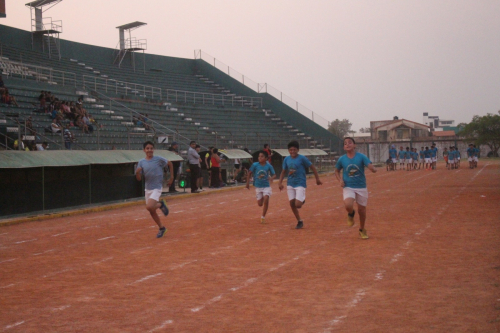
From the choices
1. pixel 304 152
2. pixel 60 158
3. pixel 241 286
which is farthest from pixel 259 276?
pixel 304 152

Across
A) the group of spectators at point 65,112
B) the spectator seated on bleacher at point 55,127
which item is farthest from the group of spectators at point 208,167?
the spectator seated on bleacher at point 55,127

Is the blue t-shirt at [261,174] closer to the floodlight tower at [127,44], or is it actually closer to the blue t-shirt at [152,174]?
the blue t-shirt at [152,174]

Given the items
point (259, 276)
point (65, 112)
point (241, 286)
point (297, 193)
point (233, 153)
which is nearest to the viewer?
point (241, 286)

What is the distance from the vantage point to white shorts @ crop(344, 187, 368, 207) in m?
11.8

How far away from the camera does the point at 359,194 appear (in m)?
11.8

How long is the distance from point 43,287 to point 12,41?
114ft

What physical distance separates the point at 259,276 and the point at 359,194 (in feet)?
12.6

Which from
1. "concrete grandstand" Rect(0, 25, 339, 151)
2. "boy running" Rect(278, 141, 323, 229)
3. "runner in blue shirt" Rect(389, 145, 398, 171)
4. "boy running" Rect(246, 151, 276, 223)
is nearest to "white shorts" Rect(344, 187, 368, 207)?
"boy running" Rect(278, 141, 323, 229)

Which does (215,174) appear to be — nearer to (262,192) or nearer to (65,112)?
(65,112)

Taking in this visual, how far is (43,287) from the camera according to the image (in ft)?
27.6

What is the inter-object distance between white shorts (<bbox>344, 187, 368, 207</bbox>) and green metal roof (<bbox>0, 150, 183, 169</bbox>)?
10.7 metres

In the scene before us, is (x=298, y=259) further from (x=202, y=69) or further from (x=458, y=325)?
(x=202, y=69)

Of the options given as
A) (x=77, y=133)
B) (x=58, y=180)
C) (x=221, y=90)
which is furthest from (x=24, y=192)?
(x=221, y=90)

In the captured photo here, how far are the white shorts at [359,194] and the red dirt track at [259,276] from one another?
776mm
